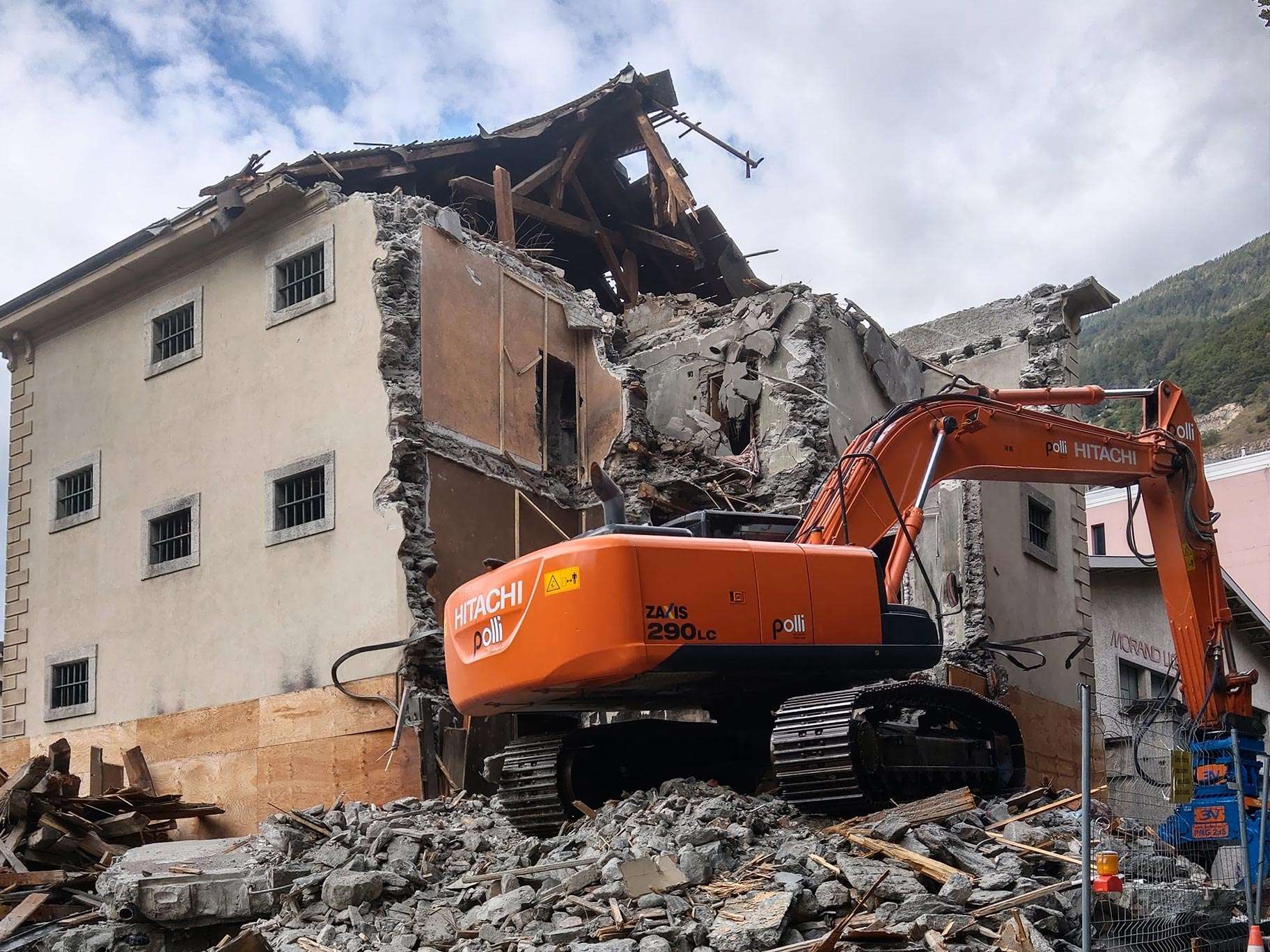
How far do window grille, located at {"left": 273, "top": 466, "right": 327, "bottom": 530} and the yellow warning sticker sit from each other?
7.08m

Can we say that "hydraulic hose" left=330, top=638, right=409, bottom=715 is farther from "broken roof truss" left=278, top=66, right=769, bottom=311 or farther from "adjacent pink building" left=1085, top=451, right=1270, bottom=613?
"adjacent pink building" left=1085, top=451, right=1270, bottom=613

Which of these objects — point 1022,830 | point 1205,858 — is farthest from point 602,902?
point 1205,858

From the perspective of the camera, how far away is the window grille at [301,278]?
15.8m

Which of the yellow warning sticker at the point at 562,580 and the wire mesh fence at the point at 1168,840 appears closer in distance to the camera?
the wire mesh fence at the point at 1168,840

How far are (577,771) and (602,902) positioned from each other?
2745mm

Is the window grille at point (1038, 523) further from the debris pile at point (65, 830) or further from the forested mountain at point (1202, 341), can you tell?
the forested mountain at point (1202, 341)

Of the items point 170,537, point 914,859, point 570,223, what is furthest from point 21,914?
point 570,223

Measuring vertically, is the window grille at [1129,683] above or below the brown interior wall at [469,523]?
below

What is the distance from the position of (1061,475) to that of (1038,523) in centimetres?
830

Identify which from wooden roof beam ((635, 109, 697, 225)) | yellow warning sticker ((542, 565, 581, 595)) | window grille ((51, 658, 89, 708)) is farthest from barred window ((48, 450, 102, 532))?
yellow warning sticker ((542, 565, 581, 595))

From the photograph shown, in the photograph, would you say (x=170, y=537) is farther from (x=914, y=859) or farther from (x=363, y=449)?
(x=914, y=859)

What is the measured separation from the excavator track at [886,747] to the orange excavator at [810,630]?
0.02m

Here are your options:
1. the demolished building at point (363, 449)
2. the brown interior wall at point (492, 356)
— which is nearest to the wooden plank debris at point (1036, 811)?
the demolished building at point (363, 449)

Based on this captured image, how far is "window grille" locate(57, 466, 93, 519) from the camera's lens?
698 inches
